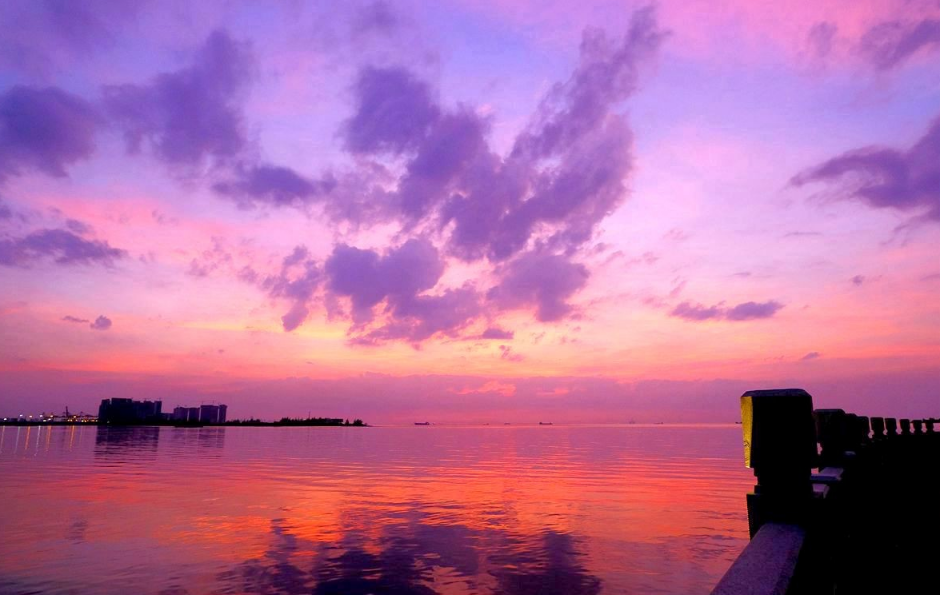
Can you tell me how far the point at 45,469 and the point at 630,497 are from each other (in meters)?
39.2

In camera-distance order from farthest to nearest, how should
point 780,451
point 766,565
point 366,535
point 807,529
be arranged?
point 366,535
point 780,451
point 807,529
point 766,565

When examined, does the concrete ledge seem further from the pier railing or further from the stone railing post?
the stone railing post

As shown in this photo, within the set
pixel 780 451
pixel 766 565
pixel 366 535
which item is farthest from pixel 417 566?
pixel 766 565

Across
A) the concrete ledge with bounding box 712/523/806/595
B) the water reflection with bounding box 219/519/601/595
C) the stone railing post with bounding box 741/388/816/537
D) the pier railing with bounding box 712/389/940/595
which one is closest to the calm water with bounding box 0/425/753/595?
the water reflection with bounding box 219/519/601/595

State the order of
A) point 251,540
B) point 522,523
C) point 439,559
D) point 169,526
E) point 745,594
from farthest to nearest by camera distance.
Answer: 1. point 522,523
2. point 169,526
3. point 251,540
4. point 439,559
5. point 745,594

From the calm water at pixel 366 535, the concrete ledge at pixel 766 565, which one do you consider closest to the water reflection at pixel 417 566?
the calm water at pixel 366 535

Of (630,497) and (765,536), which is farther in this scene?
(630,497)

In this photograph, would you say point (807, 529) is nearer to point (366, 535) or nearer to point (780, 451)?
point (780, 451)

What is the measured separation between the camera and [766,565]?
3.69 metres

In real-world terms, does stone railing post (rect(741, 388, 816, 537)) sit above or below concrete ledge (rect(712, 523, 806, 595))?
above

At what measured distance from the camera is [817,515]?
15.6 ft

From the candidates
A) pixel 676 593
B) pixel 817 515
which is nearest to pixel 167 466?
pixel 676 593

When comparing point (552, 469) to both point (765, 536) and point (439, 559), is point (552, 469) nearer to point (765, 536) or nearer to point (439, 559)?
point (439, 559)

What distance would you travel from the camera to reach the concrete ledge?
10.8 ft
